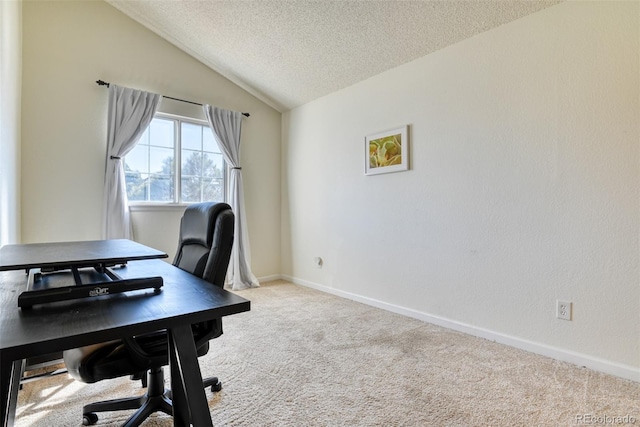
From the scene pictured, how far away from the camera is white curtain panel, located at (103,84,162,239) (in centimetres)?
318

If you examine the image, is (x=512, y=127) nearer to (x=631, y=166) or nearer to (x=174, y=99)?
(x=631, y=166)

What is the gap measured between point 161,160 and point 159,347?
9.44 feet

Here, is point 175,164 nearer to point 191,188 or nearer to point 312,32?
point 191,188

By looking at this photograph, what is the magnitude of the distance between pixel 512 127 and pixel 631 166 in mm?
720

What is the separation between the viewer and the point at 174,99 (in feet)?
12.1

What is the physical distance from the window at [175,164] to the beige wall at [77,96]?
0.24 metres

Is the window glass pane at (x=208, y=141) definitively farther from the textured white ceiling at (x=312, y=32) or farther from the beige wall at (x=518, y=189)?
the beige wall at (x=518, y=189)

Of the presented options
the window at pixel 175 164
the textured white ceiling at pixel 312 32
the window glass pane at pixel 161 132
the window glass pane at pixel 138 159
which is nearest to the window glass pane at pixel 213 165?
the window at pixel 175 164

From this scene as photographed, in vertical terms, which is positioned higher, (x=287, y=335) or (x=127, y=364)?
(x=127, y=364)

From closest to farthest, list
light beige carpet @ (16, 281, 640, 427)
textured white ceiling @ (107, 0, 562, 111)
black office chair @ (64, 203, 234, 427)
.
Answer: black office chair @ (64, 203, 234, 427)
light beige carpet @ (16, 281, 640, 427)
textured white ceiling @ (107, 0, 562, 111)

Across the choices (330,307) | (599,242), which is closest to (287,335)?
(330,307)

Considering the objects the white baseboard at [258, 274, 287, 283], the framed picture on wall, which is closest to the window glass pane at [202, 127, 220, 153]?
the white baseboard at [258, 274, 287, 283]

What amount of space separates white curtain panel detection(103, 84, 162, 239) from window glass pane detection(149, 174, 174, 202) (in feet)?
1.03

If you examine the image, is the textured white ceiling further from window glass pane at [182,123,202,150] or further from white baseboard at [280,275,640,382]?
white baseboard at [280,275,640,382]
